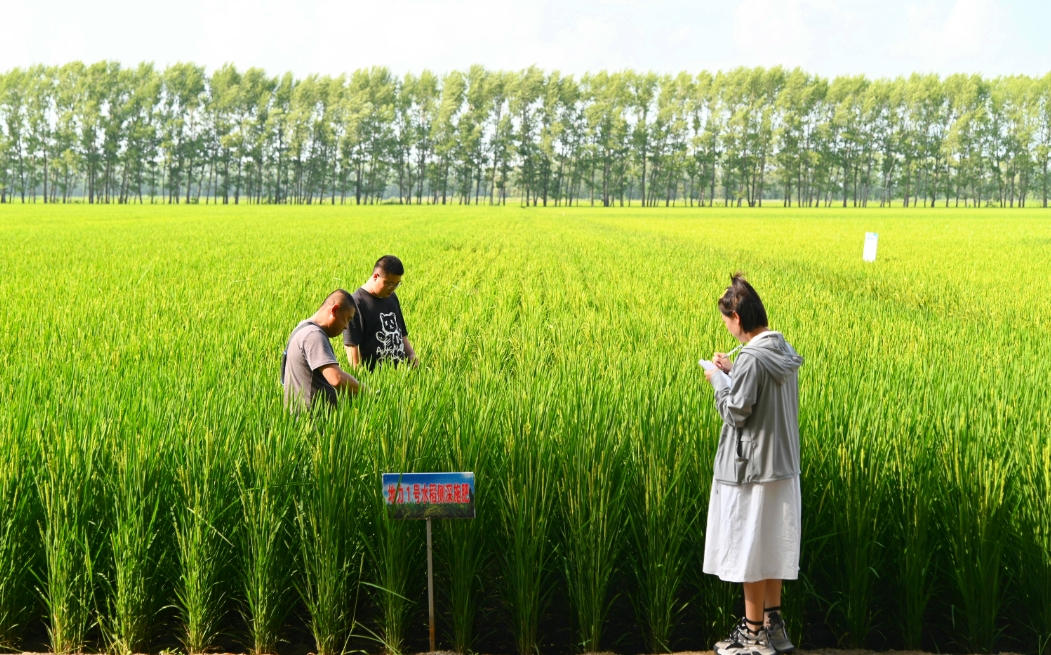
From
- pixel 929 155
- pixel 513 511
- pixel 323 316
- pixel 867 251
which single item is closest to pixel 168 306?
pixel 323 316

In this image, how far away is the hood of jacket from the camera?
286 centimetres

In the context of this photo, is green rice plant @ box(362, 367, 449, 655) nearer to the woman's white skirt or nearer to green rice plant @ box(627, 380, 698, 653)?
green rice plant @ box(627, 380, 698, 653)

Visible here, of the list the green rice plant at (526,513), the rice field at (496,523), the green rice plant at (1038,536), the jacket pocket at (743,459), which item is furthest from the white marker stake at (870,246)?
the jacket pocket at (743,459)

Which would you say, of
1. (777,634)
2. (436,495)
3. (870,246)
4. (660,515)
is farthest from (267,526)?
(870,246)

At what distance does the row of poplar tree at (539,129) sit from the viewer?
91.1m

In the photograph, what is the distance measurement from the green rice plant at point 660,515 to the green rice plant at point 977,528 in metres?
1.02

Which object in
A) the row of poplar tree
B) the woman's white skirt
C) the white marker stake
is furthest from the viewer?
the row of poplar tree

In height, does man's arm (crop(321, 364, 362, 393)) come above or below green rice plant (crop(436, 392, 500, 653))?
above

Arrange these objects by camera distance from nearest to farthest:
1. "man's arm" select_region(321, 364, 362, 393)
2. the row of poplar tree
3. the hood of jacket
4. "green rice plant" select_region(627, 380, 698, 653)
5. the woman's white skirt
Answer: the hood of jacket, the woman's white skirt, "green rice plant" select_region(627, 380, 698, 653), "man's arm" select_region(321, 364, 362, 393), the row of poplar tree

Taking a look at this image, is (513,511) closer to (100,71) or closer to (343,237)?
(343,237)

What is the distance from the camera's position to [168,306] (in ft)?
30.8

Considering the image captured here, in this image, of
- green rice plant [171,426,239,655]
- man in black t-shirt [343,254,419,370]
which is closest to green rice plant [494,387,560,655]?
green rice plant [171,426,239,655]

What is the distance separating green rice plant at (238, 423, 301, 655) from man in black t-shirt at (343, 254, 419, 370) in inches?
84.1

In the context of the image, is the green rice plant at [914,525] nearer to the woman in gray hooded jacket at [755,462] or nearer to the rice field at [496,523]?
the rice field at [496,523]
